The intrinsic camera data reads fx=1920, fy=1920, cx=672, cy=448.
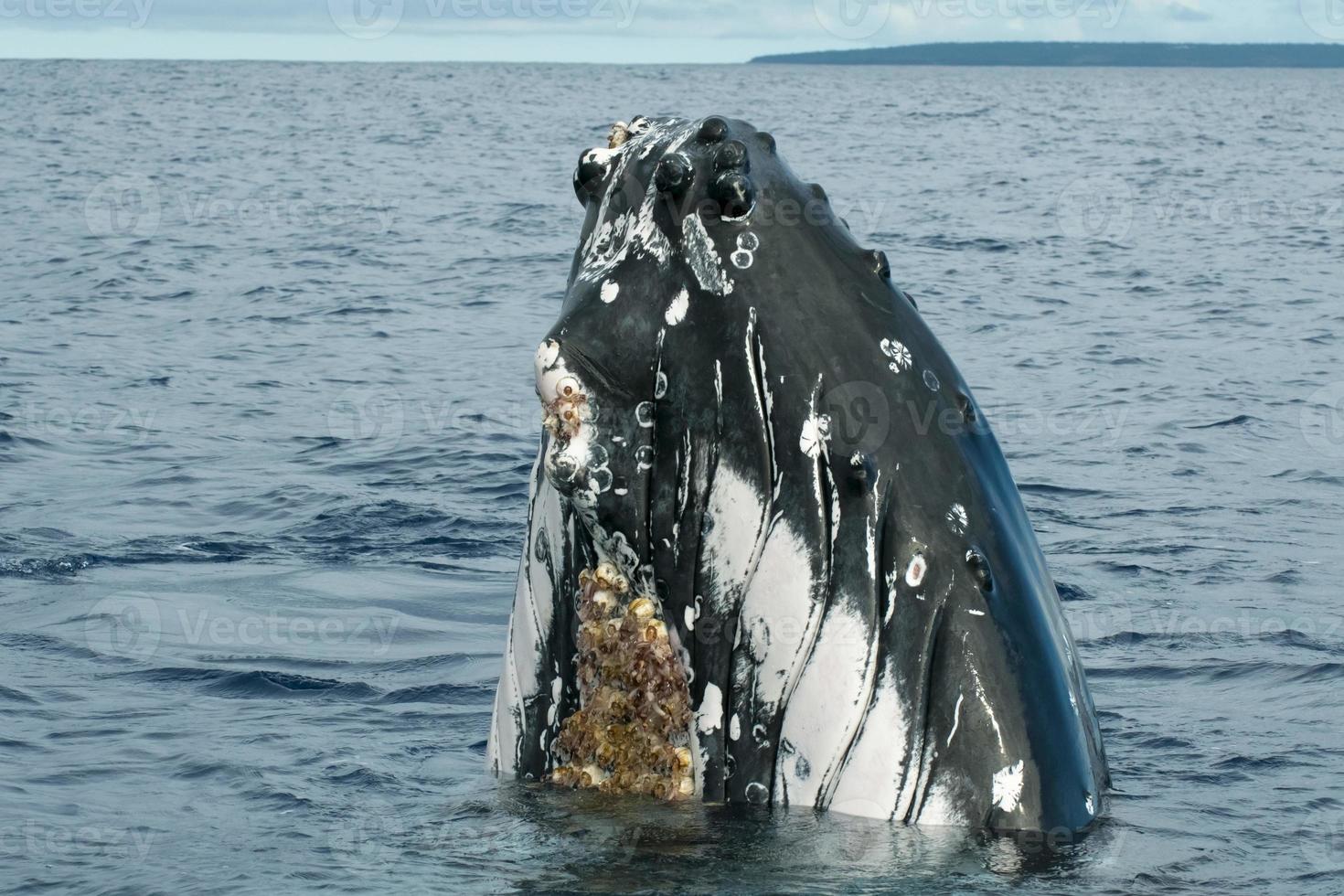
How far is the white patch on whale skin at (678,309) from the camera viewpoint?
468 cm

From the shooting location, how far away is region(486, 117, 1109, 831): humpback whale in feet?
14.7

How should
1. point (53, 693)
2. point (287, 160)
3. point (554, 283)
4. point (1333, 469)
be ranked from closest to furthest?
point (53, 693) → point (1333, 469) → point (554, 283) → point (287, 160)

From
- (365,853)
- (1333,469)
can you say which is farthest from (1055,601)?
(1333,469)

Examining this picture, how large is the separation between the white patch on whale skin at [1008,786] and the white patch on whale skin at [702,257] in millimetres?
1316

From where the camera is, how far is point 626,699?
4.93m

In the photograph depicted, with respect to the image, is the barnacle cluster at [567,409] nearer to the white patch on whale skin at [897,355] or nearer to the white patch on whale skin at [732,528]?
the white patch on whale skin at [732,528]

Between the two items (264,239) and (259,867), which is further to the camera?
(264,239)

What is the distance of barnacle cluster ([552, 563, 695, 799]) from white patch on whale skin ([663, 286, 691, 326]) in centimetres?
66

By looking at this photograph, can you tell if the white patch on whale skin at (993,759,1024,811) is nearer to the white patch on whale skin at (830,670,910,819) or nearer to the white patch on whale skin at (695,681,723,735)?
the white patch on whale skin at (830,670,910,819)

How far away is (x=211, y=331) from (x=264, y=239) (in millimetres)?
15326

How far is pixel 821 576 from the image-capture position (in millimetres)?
4520

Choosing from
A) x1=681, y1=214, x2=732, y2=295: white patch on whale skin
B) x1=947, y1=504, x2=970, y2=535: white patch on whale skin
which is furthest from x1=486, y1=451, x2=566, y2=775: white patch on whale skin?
x1=947, y1=504, x2=970, y2=535: white patch on whale skin

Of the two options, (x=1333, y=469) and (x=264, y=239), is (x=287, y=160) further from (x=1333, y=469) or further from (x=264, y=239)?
(x=1333, y=469)

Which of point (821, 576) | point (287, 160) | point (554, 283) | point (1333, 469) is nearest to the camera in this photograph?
point (821, 576)
